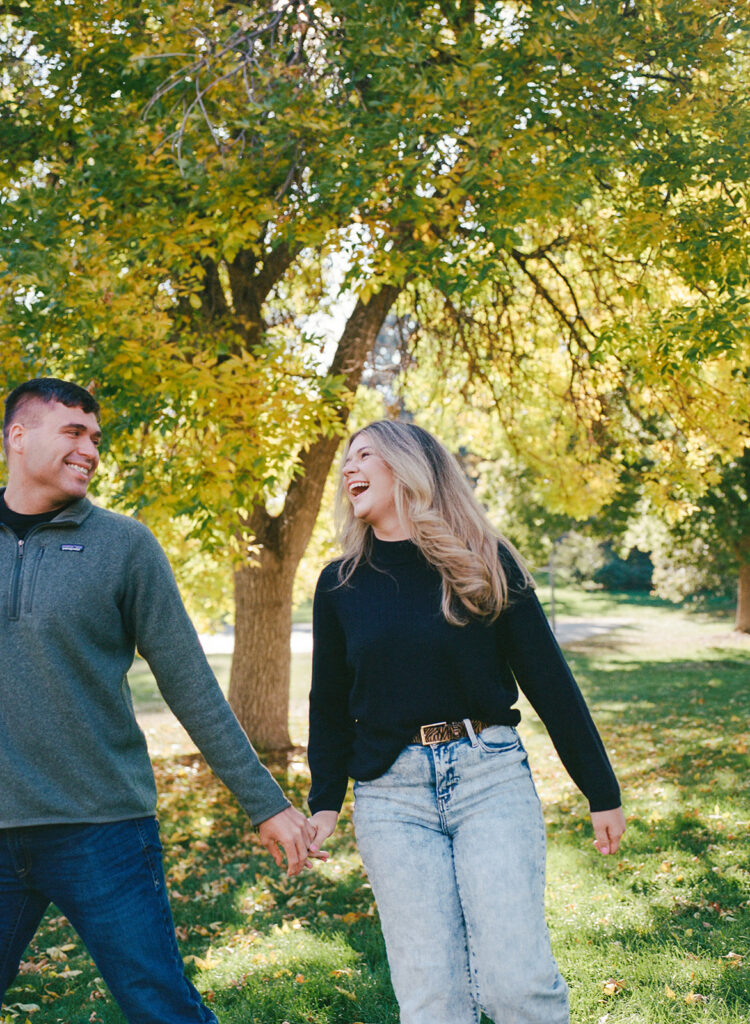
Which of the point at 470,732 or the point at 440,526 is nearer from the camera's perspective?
the point at 470,732

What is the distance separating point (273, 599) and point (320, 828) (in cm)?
690

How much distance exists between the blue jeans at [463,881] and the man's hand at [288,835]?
18 centimetres

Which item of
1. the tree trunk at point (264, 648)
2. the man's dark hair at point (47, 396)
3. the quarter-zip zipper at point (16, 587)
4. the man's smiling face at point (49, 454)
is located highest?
the man's dark hair at point (47, 396)

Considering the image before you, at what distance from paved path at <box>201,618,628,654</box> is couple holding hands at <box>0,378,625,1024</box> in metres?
22.4

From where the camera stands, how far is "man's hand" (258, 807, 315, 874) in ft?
8.68

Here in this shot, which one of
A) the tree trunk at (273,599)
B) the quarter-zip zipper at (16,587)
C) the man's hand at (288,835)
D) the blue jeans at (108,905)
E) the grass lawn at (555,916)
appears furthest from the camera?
the tree trunk at (273,599)

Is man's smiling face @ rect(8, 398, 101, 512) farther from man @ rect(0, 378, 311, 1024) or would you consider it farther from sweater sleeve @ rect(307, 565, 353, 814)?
sweater sleeve @ rect(307, 565, 353, 814)

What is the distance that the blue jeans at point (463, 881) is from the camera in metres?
2.35

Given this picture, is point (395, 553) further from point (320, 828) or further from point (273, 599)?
point (273, 599)

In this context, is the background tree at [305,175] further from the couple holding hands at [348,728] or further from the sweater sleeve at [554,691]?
the sweater sleeve at [554,691]

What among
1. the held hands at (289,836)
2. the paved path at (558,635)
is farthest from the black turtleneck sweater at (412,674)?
the paved path at (558,635)

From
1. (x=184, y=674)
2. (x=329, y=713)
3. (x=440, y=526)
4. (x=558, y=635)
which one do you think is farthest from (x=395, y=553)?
(x=558, y=635)

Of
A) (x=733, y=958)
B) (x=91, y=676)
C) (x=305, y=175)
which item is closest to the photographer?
(x=91, y=676)

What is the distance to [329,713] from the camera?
2.86 metres
